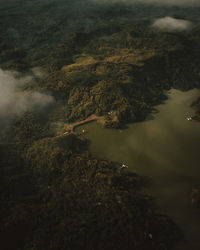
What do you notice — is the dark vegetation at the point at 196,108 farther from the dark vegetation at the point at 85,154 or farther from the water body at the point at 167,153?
the dark vegetation at the point at 85,154

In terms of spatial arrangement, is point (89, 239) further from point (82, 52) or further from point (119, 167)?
point (82, 52)

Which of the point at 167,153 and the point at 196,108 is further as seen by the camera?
the point at 196,108

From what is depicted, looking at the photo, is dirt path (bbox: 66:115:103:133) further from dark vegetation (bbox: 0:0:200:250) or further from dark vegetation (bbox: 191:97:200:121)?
dark vegetation (bbox: 191:97:200:121)

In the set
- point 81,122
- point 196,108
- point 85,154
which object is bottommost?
point 196,108

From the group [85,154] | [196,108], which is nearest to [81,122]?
[85,154]

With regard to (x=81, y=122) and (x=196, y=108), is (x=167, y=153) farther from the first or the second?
(x=81, y=122)

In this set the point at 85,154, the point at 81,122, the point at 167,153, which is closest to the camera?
the point at 167,153

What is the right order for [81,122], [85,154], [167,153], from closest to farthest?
[167,153] → [85,154] → [81,122]

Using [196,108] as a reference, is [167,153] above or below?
above

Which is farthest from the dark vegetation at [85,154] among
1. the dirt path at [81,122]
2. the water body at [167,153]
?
the water body at [167,153]

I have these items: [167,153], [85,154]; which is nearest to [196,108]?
[167,153]
